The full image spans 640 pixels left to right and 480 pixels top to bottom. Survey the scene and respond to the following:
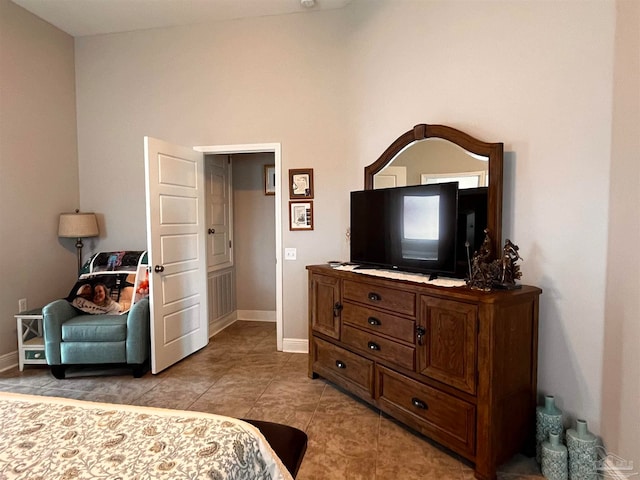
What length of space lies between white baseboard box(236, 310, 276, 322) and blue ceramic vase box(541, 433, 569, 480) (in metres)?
3.63

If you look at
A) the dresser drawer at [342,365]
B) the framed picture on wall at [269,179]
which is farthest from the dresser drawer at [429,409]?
the framed picture on wall at [269,179]

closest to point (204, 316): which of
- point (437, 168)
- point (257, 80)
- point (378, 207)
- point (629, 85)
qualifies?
point (378, 207)

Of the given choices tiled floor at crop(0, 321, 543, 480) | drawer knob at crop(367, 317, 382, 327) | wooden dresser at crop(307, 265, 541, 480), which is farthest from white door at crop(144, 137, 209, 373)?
drawer knob at crop(367, 317, 382, 327)

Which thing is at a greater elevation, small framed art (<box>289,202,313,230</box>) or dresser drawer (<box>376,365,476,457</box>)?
small framed art (<box>289,202,313,230</box>)

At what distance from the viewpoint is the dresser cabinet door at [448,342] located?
1.88 m

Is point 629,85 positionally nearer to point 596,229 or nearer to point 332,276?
point 596,229

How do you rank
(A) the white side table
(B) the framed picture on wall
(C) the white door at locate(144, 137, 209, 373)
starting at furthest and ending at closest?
(B) the framed picture on wall, (A) the white side table, (C) the white door at locate(144, 137, 209, 373)

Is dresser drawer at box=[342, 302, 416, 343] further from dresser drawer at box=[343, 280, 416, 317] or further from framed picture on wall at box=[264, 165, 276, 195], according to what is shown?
framed picture on wall at box=[264, 165, 276, 195]

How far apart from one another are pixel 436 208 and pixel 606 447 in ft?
5.08

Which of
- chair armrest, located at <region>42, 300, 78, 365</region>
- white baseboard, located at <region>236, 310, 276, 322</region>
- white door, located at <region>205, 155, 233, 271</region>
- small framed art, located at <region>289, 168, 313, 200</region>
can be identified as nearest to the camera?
chair armrest, located at <region>42, 300, 78, 365</region>

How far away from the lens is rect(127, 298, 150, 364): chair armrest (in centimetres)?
308

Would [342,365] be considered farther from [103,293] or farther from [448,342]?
[103,293]

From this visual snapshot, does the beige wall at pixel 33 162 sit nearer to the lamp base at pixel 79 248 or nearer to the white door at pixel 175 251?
the lamp base at pixel 79 248

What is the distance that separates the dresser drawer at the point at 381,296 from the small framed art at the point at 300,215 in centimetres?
113
